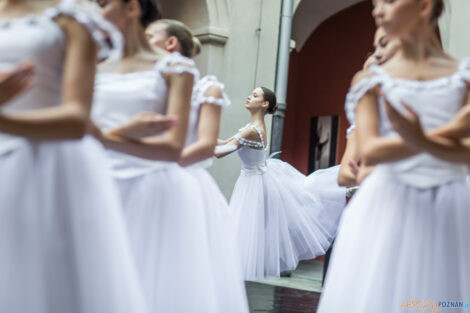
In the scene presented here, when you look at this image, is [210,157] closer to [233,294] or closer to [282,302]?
[233,294]

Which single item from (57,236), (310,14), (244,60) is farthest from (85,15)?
(310,14)

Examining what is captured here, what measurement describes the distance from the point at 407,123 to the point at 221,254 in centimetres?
142

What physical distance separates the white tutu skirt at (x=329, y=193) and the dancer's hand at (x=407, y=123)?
4147 millimetres

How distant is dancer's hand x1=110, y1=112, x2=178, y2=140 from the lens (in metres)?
2.56

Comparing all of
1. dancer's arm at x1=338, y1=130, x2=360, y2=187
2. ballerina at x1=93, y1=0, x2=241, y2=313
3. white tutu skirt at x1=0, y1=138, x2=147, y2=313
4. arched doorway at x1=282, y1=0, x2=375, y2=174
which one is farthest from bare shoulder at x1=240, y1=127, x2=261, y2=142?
white tutu skirt at x1=0, y1=138, x2=147, y2=313

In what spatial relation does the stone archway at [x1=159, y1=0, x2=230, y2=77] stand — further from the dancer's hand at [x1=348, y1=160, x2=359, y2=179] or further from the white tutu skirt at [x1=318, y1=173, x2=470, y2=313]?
the white tutu skirt at [x1=318, y1=173, x2=470, y2=313]

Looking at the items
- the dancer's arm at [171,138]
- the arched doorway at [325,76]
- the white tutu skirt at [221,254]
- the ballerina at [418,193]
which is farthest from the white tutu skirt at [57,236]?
the arched doorway at [325,76]

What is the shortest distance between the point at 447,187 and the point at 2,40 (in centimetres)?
145

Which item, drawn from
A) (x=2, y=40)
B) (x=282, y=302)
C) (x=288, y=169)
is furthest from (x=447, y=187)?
(x=288, y=169)

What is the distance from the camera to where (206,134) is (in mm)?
3537

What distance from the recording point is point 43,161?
208cm

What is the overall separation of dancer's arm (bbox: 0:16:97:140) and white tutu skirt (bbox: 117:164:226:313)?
1.10m

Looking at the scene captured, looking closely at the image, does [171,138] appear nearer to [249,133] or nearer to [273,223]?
[249,133]

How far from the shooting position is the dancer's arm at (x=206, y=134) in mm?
3416
